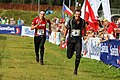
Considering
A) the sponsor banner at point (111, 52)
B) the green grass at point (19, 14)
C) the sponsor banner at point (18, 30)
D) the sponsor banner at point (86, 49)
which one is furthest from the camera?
the green grass at point (19, 14)

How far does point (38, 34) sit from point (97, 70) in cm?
275

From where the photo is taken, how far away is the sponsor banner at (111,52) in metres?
15.8

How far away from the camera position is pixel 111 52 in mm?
16531

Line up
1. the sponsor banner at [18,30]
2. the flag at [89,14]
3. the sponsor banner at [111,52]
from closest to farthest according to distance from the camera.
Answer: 1. the sponsor banner at [111,52]
2. the flag at [89,14]
3. the sponsor banner at [18,30]

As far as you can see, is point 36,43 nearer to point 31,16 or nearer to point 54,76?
point 54,76

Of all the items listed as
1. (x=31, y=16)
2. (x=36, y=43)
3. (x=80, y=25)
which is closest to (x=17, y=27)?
(x=31, y=16)

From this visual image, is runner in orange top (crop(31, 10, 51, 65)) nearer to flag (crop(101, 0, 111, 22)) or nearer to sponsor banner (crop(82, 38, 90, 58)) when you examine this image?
flag (crop(101, 0, 111, 22))

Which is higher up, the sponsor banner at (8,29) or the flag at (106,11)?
the flag at (106,11)

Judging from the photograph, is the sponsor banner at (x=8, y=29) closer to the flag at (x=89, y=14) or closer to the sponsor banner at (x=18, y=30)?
the sponsor banner at (x=18, y=30)

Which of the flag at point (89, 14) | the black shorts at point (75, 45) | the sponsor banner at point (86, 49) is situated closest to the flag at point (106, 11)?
the flag at point (89, 14)

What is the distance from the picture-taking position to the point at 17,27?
4559 centimetres

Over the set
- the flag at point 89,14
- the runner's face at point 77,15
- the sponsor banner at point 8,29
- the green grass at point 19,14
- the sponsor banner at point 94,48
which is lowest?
the green grass at point 19,14

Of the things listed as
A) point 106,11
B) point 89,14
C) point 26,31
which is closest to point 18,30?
point 26,31

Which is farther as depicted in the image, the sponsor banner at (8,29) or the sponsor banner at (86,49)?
the sponsor banner at (8,29)
